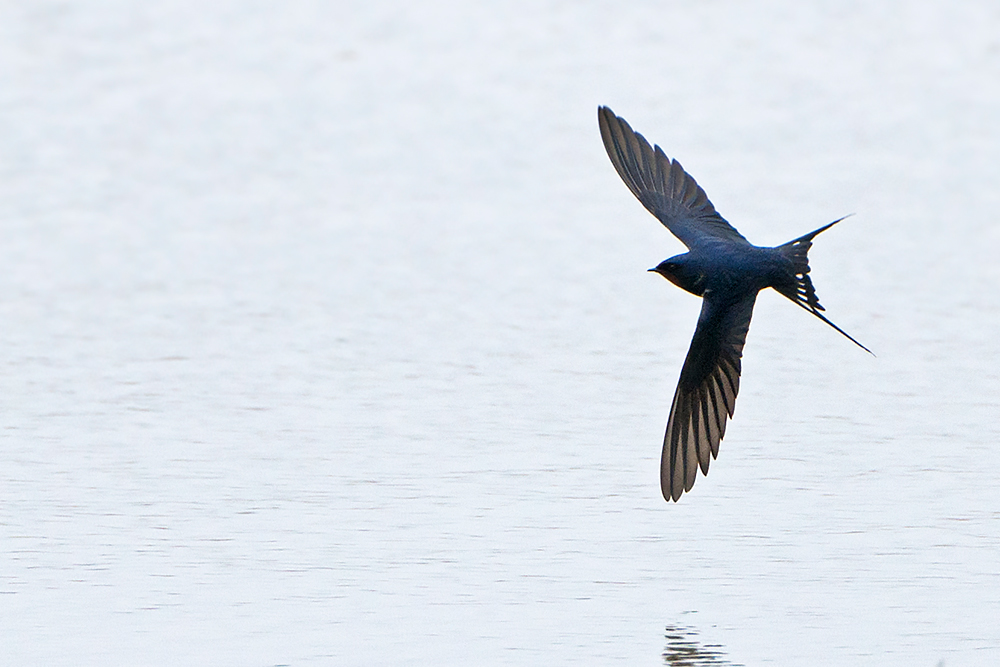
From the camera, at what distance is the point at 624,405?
6.91 m

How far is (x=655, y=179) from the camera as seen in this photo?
6586mm

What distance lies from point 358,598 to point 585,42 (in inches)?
317

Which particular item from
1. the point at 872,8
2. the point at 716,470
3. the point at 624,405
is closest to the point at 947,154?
the point at 872,8

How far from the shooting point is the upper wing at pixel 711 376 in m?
5.77

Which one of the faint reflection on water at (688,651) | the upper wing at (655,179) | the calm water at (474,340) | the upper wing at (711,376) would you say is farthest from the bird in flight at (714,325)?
the faint reflection on water at (688,651)

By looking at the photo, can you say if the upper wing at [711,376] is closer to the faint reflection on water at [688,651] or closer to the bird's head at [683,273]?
the bird's head at [683,273]

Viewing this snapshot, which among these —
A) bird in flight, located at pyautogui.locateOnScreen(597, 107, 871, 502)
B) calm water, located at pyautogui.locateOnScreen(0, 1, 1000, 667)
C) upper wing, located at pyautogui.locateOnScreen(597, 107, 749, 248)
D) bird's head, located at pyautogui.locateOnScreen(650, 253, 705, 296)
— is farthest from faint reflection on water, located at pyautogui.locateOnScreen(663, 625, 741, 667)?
upper wing, located at pyautogui.locateOnScreen(597, 107, 749, 248)

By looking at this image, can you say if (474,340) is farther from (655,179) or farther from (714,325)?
(714,325)

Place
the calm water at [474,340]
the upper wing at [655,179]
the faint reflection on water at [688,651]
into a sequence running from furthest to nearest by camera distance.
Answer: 1. the upper wing at [655,179]
2. the calm water at [474,340]
3. the faint reflection on water at [688,651]

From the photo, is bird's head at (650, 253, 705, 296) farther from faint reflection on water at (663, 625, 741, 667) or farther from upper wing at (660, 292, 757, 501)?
faint reflection on water at (663, 625, 741, 667)

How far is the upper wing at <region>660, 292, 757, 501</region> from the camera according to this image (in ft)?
18.9

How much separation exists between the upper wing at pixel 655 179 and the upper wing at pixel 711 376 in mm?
601

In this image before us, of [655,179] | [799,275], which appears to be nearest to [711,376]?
[799,275]

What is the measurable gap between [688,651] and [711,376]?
1424 mm
